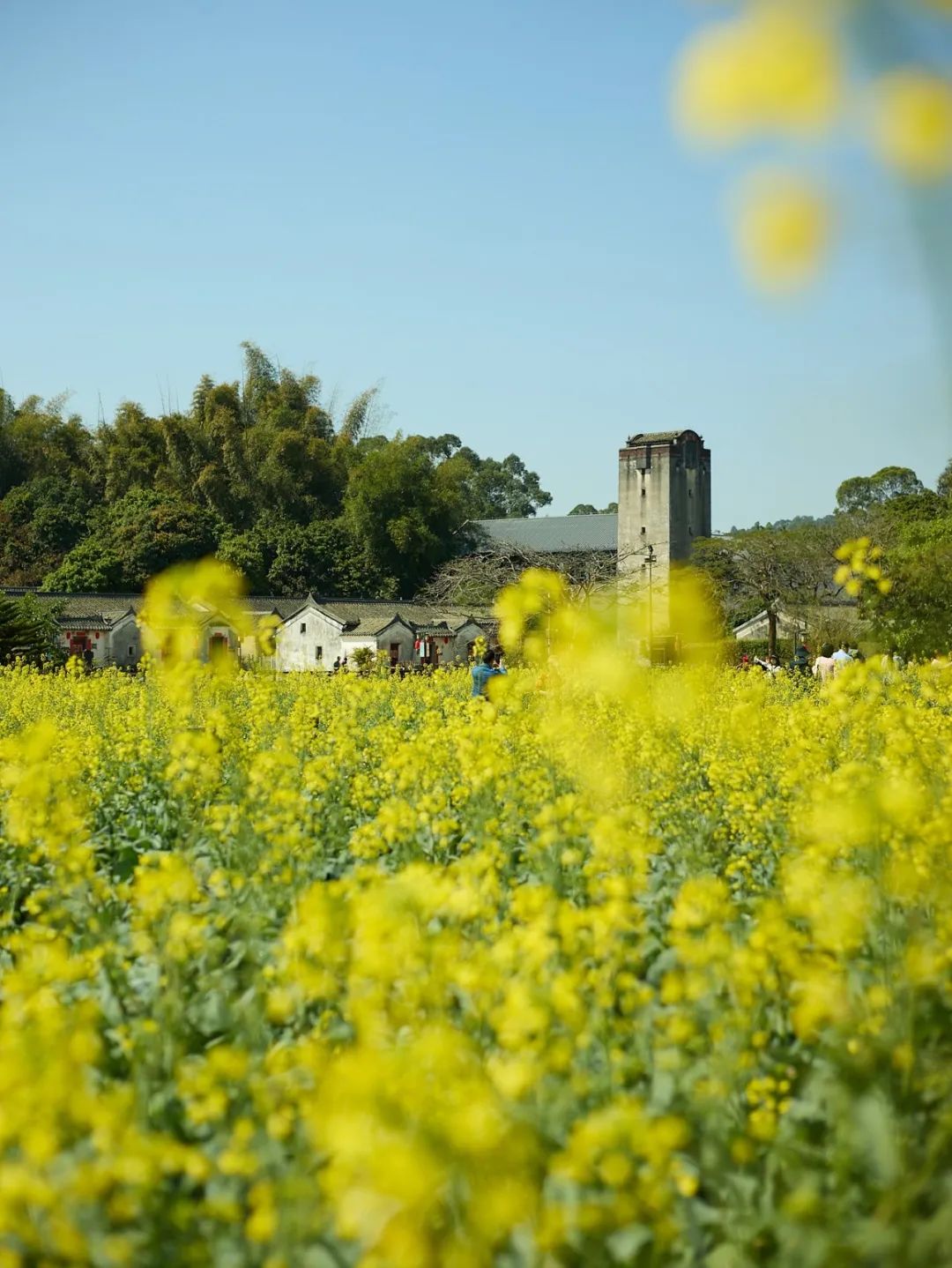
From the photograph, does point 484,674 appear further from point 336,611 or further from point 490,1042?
point 336,611

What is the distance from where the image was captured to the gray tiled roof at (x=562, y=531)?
3031 inches

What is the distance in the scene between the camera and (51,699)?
1422 cm

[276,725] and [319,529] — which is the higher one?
[319,529]

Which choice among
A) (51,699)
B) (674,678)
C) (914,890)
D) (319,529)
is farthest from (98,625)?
(914,890)

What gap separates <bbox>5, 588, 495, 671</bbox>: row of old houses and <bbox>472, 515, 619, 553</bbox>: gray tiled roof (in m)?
25.1

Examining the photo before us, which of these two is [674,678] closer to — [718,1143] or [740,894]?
[740,894]

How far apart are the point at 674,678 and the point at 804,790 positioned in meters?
6.48

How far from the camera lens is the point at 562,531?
79000 millimetres

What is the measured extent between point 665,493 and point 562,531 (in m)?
14.2

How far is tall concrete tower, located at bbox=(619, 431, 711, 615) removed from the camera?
214 feet

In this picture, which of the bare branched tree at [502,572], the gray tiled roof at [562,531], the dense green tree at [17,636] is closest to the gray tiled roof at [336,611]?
the bare branched tree at [502,572]

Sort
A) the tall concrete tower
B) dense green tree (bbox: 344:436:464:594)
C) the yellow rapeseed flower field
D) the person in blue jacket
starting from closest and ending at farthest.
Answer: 1. the yellow rapeseed flower field
2. the person in blue jacket
3. dense green tree (bbox: 344:436:464:594)
4. the tall concrete tower

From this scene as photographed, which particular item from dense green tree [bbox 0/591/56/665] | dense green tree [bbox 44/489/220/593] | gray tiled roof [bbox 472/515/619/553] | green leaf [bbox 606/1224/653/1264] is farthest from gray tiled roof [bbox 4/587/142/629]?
green leaf [bbox 606/1224/653/1264]

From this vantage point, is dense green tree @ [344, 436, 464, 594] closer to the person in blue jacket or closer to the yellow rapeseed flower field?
the person in blue jacket
